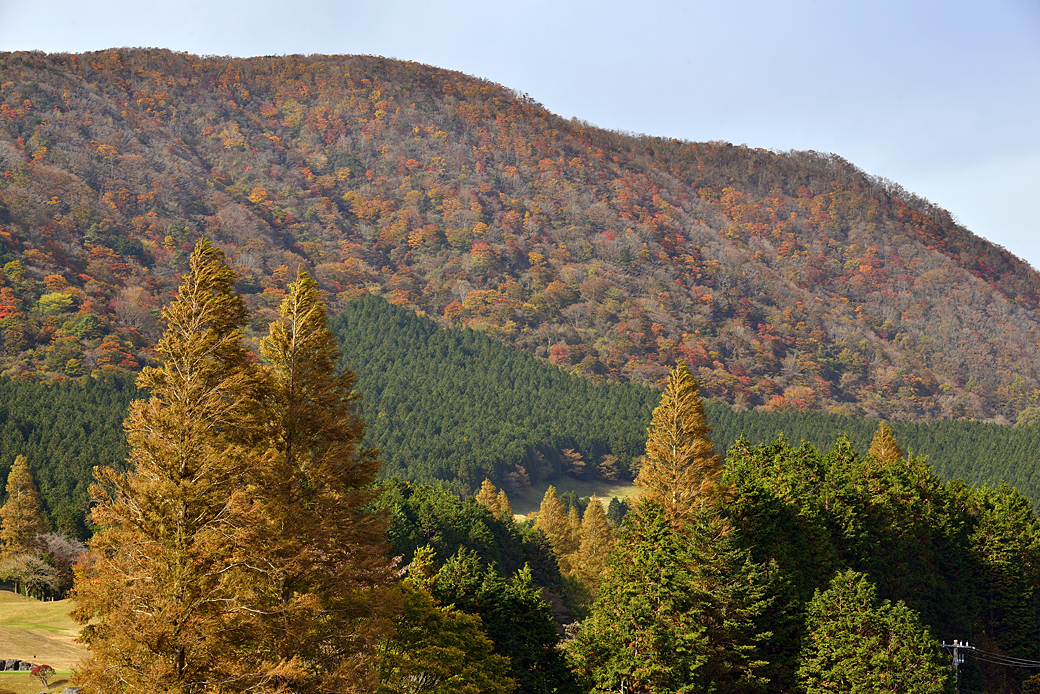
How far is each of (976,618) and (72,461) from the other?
97.3m

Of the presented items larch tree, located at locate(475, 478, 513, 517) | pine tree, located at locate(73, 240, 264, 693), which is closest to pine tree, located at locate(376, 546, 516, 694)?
pine tree, located at locate(73, 240, 264, 693)

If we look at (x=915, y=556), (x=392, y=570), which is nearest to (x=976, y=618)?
(x=915, y=556)

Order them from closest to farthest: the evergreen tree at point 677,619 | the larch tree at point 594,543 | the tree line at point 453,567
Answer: the tree line at point 453,567 → the evergreen tree at point 677,619 → the larch tree at point 594,543

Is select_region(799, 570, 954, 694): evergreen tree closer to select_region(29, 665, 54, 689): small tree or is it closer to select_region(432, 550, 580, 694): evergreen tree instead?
select_region(432, 550, 580, 694): evergreen tree

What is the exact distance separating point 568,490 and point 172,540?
543 ft

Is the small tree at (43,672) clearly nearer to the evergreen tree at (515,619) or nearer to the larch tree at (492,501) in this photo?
the evergreen tree at (515,619)

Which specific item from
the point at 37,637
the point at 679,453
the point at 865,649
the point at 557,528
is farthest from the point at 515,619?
the point at 557,528

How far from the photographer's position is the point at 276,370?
3309cm

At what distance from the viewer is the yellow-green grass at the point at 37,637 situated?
5709 centimetres

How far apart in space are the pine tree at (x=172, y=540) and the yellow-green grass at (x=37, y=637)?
91.9 ft

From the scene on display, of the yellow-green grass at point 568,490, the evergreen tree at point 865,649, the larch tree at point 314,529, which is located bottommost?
the yellow-green grass at point 568,490

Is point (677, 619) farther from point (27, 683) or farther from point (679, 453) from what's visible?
point (27, 683)

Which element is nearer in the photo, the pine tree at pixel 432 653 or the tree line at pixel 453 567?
the tree line at pixel 453 567

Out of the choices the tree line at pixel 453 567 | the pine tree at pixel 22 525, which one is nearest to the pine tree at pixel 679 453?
the tree line at pixel 453 567
